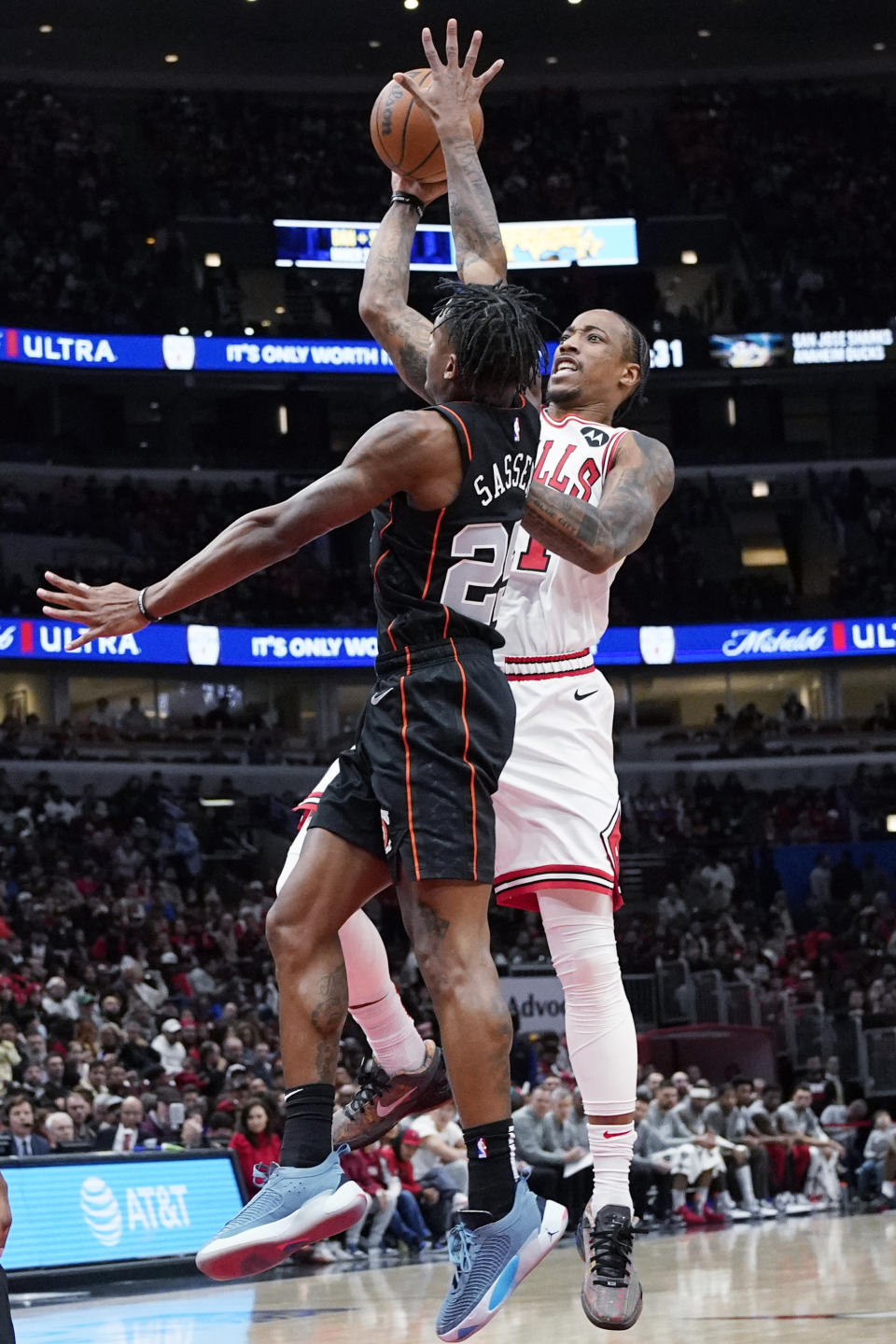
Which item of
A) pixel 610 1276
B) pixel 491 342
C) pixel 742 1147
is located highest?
pixel 491 342

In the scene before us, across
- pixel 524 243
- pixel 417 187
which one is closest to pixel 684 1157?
pixel 417 187

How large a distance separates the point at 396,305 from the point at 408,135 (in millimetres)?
723

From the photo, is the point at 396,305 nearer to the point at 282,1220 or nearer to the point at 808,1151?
the point at 282,1220

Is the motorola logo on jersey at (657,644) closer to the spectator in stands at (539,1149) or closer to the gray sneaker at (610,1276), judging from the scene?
the spectator in stands at (539,1149)

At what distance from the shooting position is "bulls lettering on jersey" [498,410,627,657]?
5.80 m

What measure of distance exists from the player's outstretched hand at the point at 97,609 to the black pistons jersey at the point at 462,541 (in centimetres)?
67

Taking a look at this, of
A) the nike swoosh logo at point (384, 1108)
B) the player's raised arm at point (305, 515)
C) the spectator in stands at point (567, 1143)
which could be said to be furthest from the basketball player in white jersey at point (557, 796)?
the spectator in stands at point (567, 1143)

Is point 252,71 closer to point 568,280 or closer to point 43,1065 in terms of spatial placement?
point 568,280

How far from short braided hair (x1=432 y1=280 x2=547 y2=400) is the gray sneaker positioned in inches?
97.3

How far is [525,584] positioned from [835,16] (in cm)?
3599

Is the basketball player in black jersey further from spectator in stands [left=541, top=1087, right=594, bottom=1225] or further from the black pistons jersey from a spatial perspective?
spectator in stands [left=541, top=1087, right=594, bottom=1225]

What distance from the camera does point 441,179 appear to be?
19.6 feet

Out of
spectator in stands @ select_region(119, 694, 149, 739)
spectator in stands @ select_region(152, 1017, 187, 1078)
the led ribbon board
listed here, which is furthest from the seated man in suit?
spectator in stands @ select_region(119, 694, 149, 739)

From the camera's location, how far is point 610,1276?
17.3ft
